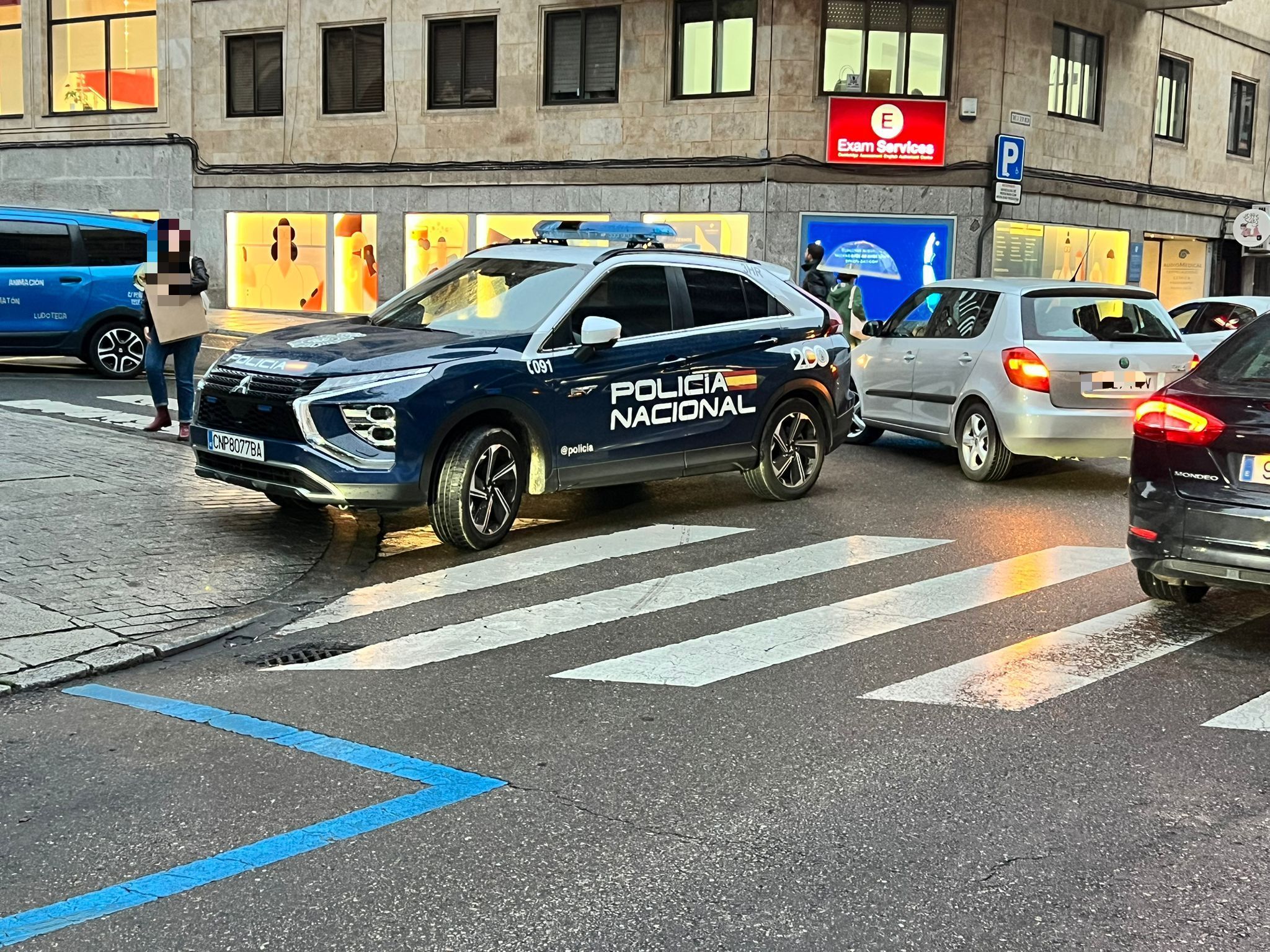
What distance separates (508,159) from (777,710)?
20.5m

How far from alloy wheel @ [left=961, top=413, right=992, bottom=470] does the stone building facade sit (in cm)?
1158

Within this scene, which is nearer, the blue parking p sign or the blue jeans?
the blue jeans

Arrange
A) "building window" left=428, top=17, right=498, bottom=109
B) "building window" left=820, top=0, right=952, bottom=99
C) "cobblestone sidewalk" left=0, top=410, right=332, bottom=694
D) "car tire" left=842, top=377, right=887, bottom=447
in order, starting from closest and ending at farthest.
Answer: "cobblestone sidewalk" left=0, top=410, right=332, bottom=694
"car tire" left=842, top=377, right=887, bottom=447
"building window" left=820, top=0, right=952, bottom=99
"building window" left=428, top=17, right=498, bottom=109

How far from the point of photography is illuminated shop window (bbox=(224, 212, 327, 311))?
1057 inches

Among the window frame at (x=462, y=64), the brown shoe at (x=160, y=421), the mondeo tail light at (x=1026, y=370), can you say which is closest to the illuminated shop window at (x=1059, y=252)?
the window frame at (x=462, y=64)

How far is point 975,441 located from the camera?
11.5 metres

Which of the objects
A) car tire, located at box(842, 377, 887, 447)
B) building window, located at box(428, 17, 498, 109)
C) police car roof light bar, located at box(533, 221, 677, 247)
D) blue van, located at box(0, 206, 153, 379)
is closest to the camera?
police car roof light bar, located at box(533, 221, 677, 247)

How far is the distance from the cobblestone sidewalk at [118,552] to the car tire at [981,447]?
204 inches

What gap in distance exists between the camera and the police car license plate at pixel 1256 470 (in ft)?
19.9

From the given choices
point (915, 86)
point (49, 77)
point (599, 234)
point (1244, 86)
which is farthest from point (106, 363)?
point (1244, 86)

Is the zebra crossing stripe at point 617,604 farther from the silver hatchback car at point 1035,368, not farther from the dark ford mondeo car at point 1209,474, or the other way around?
the silver hatchback car at point 1035,368

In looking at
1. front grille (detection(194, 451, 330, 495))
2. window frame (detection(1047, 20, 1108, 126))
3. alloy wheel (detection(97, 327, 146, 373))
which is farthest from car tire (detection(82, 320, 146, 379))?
window frame (detection(1047, 20, 1108, 126))

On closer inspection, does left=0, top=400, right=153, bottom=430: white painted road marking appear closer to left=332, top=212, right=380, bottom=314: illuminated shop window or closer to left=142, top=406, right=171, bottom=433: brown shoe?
left=142, top=406, right=171, bottom=433: brown shoe

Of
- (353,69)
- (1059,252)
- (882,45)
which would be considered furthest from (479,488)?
(353,69)
